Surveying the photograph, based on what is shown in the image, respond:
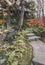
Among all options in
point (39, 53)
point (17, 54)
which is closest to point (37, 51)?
point (39, 53)

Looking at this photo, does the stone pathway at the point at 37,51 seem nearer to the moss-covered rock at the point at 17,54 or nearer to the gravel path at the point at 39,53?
the gravel path at the point at 39,53

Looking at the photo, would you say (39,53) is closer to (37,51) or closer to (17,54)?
(37,51)

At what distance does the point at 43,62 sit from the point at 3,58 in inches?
55.4

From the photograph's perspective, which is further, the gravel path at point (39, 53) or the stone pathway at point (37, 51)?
the gravel path at point (39, 53)

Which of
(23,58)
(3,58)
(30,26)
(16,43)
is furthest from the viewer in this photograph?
(30,26)

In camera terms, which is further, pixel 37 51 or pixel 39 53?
pixel 37 51

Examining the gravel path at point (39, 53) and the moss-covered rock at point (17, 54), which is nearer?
the moss-covered rock at point (17, 54)

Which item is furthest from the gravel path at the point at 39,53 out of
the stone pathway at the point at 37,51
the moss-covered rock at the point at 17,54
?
the moss-covered rock at the point at 17,54

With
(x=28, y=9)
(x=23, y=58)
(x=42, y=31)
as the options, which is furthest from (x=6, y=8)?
(x=23, y=58)

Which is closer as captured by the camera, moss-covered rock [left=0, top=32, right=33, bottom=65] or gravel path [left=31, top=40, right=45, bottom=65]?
moss-covered rock [left=0, top=32, right=33, bottom=65]

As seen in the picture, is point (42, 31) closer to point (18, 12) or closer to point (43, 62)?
point (18, 12)

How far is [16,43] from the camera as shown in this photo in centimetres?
903

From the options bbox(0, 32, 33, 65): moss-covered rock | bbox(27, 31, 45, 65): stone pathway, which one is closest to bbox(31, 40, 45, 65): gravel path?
bbox(27, 31, 45, 65): stone pathway

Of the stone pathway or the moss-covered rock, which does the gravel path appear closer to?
the stone pathway
